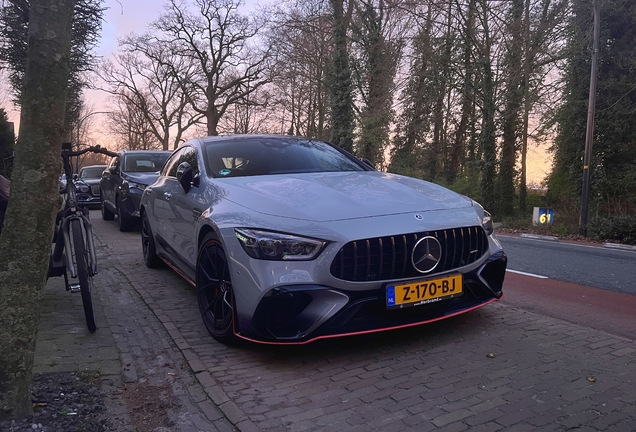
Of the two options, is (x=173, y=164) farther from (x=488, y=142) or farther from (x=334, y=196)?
(x=488, y=142)

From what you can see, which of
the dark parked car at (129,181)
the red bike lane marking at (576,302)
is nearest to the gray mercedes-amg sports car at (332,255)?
the red bike lane marking at (576,302)

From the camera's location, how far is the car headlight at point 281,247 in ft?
11.0

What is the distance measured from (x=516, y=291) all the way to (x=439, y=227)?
9.33 feet

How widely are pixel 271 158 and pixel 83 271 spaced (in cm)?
188

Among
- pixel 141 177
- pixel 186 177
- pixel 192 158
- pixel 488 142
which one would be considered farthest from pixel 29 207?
pixel 488 142

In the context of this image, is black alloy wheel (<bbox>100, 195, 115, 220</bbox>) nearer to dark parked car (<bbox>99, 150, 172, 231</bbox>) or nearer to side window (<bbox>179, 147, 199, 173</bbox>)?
dark parked car (<bbox>99, 150, 172, 231</bbox>)

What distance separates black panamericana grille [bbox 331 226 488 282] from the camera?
3363 mm

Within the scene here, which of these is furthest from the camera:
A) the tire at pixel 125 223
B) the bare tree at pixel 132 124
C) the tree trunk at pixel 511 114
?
the bare tree at pixel 132 124

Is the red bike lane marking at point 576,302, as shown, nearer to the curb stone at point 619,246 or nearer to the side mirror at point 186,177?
the side mirror at point 186,177

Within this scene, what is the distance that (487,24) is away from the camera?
21656mm

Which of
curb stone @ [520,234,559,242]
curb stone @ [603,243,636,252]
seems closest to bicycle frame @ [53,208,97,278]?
curb stone @ [603,243,636,252]

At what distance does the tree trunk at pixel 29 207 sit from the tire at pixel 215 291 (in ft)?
4.29

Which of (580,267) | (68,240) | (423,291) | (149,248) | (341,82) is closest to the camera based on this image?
(423,291)

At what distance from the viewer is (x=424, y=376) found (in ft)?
11.0
